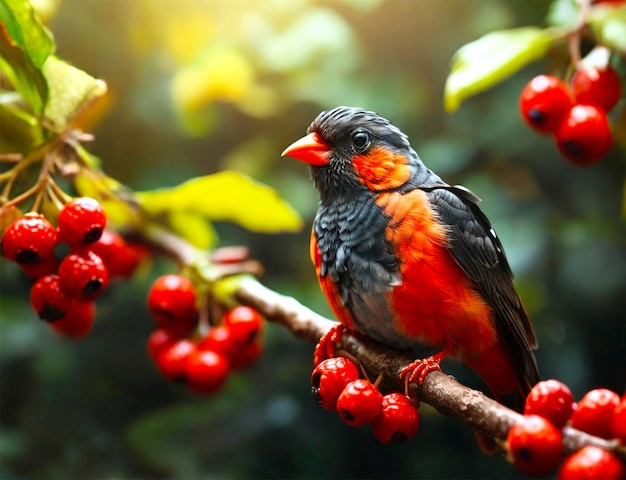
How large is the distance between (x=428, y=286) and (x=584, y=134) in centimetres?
41

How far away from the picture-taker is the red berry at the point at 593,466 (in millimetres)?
651

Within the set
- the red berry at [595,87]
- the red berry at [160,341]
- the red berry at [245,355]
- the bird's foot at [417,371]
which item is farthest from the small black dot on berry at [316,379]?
the red berry at [595,87]

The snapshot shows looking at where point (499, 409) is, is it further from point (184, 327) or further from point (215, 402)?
point (215, 402)

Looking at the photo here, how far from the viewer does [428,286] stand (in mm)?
1102

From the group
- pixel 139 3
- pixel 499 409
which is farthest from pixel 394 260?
pixel 139 3

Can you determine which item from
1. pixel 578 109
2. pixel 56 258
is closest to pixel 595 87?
pixel 578 109

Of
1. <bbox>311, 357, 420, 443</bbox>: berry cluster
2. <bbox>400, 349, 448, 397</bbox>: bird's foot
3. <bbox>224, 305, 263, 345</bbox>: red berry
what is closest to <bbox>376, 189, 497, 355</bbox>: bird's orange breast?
<bbox>400, 349, 448, 397</bbox>: bird's foot

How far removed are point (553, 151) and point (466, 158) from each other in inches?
8.9

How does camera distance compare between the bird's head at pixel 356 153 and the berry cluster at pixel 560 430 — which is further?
the bird's head at pixel 356 153

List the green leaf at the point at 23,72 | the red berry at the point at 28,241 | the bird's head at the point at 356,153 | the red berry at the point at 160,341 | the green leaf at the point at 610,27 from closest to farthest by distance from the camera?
1. the red berry at the point at 28,241
2. the green leaf at the point at 23,72
3. the bird's head at the point at 356,153
4. the green leaf at the point at 610,27
5. the red berry at the point at 160,341

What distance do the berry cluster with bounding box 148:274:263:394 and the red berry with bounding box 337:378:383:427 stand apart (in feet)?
1.55

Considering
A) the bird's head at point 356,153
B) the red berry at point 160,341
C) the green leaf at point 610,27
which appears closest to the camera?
the bird's head at point 356,153

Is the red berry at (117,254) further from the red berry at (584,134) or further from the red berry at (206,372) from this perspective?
the red berry at (584,134)

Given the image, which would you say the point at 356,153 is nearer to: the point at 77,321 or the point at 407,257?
the point at 407,257
